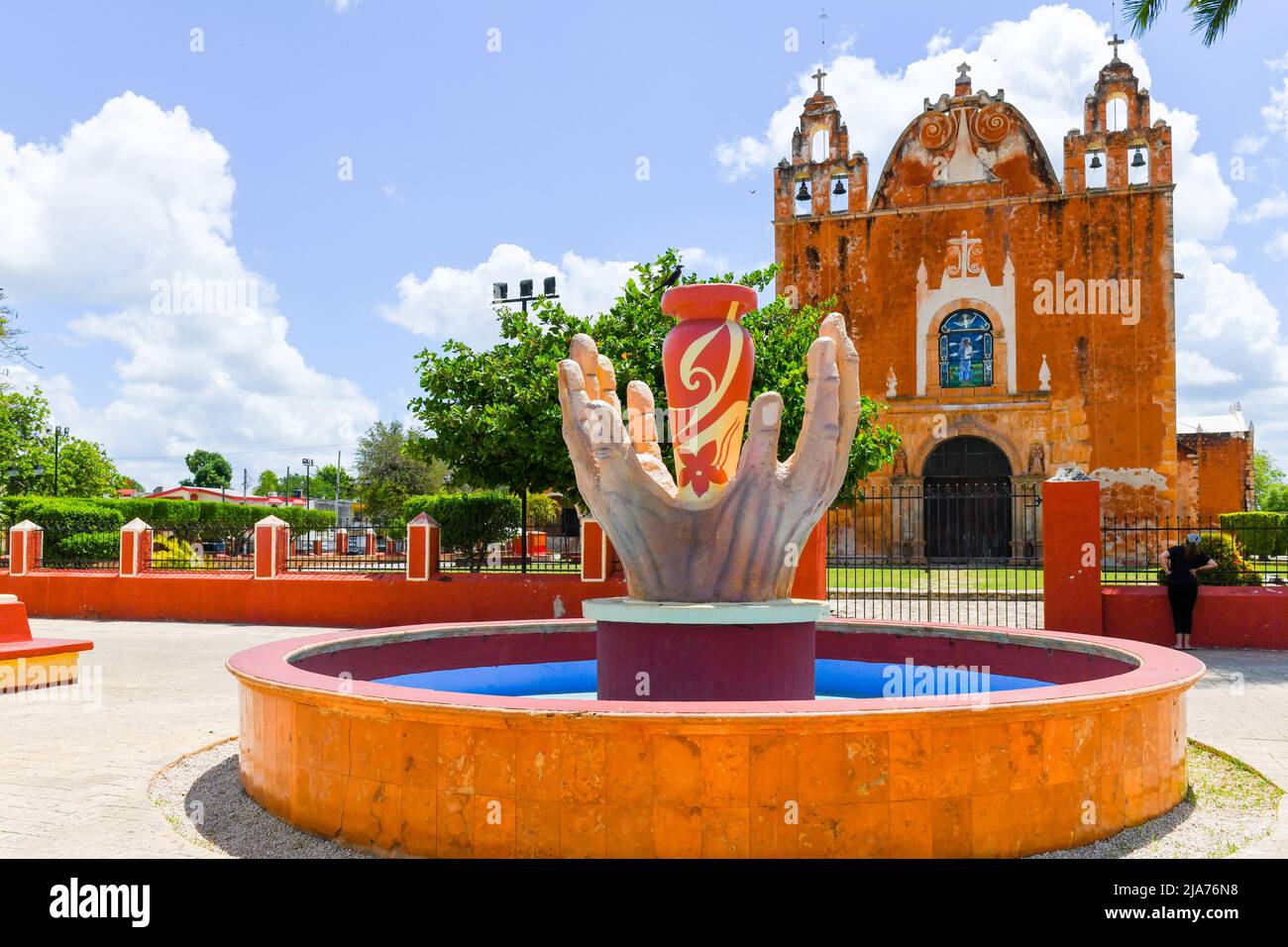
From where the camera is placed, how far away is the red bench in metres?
9.94

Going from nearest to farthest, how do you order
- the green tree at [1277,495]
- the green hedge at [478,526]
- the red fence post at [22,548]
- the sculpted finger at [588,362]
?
the sculpted finger at [588,362]
the red fence post at [22,548]
the green hedge at [478,526]
the green tree at [1277,495]

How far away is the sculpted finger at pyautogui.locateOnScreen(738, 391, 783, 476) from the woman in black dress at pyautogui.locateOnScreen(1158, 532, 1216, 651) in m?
8.81

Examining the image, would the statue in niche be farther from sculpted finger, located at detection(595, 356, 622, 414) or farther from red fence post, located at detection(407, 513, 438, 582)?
sculpted finger, located at detection(595, 356, 622, 414)

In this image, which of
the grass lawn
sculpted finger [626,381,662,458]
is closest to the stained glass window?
the grass lawn

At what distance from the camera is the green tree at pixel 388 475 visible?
4269cm

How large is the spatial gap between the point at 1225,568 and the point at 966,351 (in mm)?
15504

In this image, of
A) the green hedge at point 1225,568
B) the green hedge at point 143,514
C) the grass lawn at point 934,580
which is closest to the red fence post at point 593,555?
the grass lawn at point 934,580

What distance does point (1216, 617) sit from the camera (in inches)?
532

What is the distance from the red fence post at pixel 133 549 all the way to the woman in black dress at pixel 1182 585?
16793mm

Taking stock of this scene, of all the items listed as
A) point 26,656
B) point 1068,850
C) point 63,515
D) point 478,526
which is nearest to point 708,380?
point 1068,850

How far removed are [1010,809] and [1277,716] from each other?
5488 millimetres

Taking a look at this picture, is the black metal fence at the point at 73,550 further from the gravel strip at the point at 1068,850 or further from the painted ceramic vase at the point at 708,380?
the painted ceramic vase at the point at 708,380

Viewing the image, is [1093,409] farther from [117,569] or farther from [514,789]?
[514,789]

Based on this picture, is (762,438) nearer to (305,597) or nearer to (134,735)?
(134,735)
